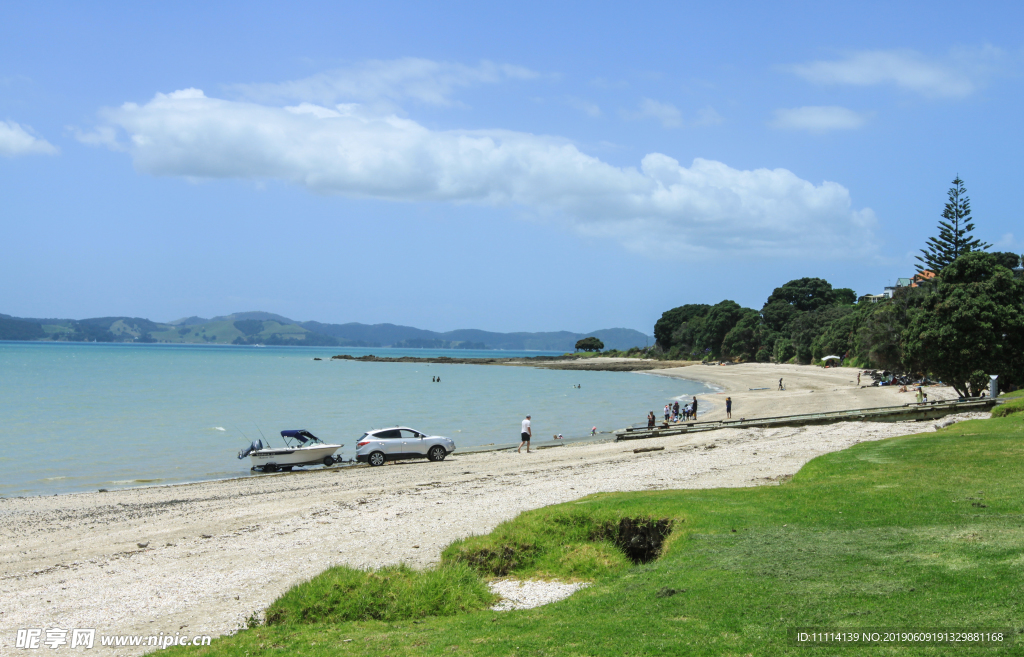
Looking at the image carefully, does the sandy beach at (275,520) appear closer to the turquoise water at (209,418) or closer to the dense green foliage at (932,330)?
the dense green foliage at (932,330)

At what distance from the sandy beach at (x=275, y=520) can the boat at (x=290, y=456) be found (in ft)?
6.60

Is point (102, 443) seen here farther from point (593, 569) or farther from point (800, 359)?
point (800, 359)

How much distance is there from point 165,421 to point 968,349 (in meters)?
47.5

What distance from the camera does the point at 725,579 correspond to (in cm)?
729

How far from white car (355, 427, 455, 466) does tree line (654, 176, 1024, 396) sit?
23787mm

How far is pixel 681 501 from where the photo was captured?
38.1ft

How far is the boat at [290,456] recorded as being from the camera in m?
29.1

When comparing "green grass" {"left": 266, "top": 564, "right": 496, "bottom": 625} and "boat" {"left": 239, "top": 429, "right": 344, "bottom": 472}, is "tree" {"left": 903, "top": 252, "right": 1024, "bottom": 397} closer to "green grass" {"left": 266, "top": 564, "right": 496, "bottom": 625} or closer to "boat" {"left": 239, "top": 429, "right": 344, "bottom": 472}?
"boat" {"left": 239, "top": 429, "right": 344, "bottom": 472}

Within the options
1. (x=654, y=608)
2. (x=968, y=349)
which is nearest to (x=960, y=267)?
(x=968, y=349)

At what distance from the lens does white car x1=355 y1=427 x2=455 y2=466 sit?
29172mm

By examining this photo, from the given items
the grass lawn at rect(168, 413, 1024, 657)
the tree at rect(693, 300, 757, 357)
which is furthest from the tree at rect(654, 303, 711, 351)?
the grass lawn at rect(168, 413, 1024, 657)

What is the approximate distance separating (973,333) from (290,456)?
1246 inches

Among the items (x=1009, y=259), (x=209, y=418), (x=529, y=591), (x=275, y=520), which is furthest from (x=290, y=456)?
(x=1009, y=259)

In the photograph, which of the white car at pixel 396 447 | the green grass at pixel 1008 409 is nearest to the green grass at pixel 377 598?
the white car at pixel 396 447
